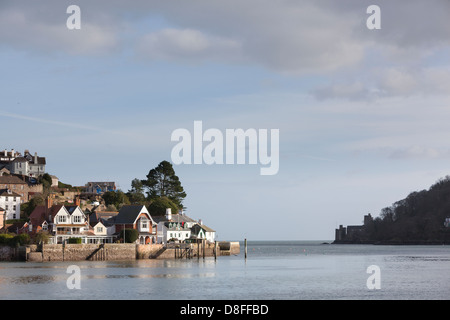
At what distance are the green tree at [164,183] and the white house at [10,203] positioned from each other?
36.8m

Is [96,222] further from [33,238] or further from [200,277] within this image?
[200,277]

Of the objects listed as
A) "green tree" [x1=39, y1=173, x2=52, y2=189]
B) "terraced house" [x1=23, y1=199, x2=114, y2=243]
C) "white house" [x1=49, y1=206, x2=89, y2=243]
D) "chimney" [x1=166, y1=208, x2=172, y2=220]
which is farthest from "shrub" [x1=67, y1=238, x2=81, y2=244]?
"green tree" [x1=39, y1=173, x2=52, y2=189]

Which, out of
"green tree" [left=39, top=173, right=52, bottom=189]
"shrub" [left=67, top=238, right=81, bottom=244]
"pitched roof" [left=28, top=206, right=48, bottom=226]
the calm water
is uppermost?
"green tree" [left=39, top=173, right=52, bottom=189]

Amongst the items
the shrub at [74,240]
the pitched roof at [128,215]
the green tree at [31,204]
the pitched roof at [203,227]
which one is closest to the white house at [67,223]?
the shrub at [74,240]

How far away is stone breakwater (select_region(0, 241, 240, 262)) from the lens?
106500 millimetres

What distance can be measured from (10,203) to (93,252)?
116ft

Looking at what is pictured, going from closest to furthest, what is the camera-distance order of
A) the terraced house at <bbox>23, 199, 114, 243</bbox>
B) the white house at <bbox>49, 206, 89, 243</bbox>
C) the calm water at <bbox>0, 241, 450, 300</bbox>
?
the calm water at <bbox>0, 241, 450, 300</bbox>
the terraced house at <bbox>23, 199, 114, 243</bbox>
the white house at <bbox>49, 206, 89, 243</bbox>

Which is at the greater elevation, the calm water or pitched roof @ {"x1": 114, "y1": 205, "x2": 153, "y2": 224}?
pitched roof @ {"x1": 114, "y1": 205, "x2": 153, "y2": 224}

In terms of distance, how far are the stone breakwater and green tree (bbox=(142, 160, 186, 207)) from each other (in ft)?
128

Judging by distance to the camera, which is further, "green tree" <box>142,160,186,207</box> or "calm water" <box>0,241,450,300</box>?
"green tree" <box>142,160,186,207</box>

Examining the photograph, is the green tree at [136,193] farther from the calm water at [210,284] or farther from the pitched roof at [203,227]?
the calm water at [210,284]

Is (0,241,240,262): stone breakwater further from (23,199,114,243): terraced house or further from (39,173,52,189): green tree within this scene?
(39,173,52,189): green tree

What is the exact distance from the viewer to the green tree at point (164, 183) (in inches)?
6575
